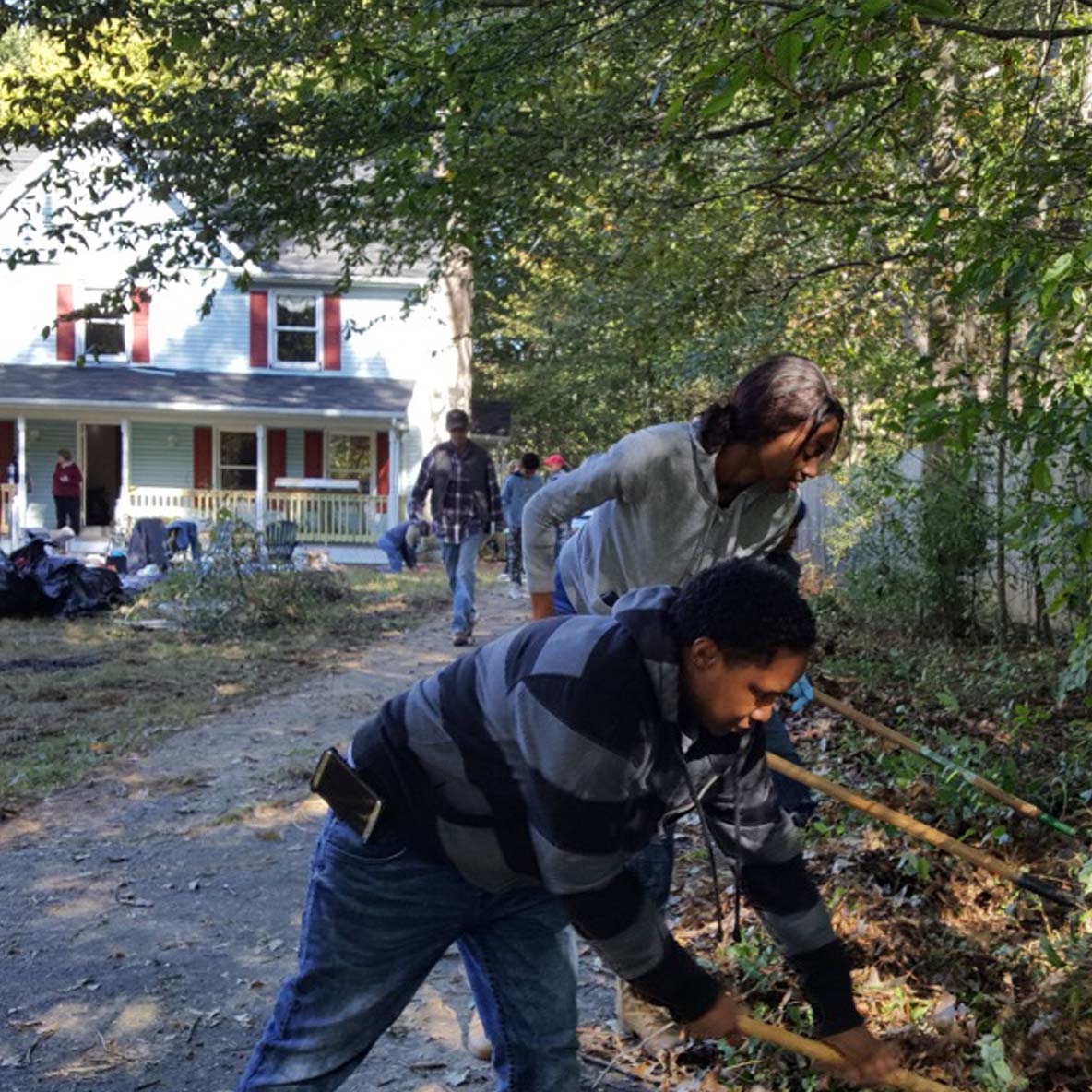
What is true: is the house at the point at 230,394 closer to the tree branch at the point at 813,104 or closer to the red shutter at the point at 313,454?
the red shutter at the point at 313,454

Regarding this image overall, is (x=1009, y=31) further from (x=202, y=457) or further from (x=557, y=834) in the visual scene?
(x=202, y=457)

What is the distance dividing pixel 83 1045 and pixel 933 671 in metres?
6.24

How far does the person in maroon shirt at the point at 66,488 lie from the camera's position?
2612 centimetres

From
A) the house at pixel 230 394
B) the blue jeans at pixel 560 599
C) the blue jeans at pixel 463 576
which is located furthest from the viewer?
the house at pixel 230 394

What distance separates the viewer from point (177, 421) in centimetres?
2825

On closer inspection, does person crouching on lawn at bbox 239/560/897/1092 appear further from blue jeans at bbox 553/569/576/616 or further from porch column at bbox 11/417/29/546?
porch column at bbox 11/417/29/546

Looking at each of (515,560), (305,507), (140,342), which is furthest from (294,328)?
(515,560)

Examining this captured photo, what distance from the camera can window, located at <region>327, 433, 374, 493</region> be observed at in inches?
1143

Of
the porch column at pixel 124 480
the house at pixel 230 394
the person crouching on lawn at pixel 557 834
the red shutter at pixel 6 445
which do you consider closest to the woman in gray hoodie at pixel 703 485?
the person crouching on lawn at pixel 557 834

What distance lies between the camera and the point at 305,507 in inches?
1102

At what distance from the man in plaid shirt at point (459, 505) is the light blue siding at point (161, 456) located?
17583mm

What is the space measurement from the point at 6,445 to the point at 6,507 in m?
1.78

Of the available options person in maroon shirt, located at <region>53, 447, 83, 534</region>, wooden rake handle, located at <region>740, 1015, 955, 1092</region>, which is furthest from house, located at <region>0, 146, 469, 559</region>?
wooden rake handle, located at <region>740, 1015, 955, 1092</region>

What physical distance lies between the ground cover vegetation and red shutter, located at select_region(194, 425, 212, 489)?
681 inches
